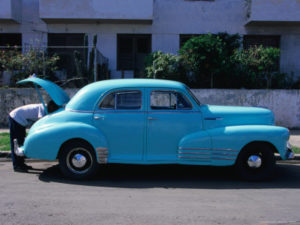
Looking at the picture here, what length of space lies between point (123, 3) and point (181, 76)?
15.7 feet

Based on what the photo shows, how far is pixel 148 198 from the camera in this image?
5.00 m

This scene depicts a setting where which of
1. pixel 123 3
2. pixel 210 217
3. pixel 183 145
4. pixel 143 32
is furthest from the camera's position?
pixel 143 32

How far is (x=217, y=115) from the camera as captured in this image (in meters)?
5.96

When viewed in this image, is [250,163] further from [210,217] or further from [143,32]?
[143,32]

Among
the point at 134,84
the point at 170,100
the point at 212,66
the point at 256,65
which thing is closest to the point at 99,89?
the point at 134,84

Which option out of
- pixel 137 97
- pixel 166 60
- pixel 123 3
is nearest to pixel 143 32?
pixel 123 3

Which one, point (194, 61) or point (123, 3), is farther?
point (123, 3)

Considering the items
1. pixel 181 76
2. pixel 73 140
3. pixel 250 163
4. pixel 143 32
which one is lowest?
pixel 250 163

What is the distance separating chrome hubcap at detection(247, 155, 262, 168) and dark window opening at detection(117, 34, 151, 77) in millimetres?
10349

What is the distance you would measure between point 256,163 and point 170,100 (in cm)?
197

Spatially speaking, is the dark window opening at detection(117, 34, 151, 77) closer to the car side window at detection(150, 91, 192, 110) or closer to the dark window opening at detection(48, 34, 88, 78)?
the dark window opening at detection(48, 34, 88, 78)

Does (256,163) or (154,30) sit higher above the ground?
(154,30)

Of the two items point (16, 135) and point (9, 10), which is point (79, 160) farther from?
point (9, 10)

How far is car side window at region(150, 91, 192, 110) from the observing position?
19.5ft
